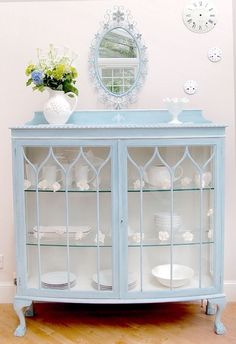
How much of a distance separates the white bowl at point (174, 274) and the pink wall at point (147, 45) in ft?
2.79

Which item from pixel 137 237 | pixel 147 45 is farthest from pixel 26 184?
pixel 147 45

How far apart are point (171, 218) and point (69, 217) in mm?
622

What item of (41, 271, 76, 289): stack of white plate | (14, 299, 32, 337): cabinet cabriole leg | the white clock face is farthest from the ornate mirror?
(14, 299, 32, 337): cabinet cabriole leg

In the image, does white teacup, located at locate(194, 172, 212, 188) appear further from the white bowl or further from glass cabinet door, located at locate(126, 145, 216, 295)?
the white bowl

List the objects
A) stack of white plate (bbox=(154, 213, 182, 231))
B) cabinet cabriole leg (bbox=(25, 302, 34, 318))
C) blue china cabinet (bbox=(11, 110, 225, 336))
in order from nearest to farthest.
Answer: blue china cabinet (bbox=(11, 110, 225, 336)) → stack of white plate (bbox=(154, 213, 182, 231)) → cabinet cabriole leg (bbox=(25, 302, 34, 318))

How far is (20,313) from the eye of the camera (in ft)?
8.25

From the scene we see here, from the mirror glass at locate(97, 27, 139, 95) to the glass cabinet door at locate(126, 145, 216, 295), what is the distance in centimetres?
61

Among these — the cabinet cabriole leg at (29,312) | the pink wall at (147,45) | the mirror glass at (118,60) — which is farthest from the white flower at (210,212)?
the cabinet cabriole leg at (29,312)

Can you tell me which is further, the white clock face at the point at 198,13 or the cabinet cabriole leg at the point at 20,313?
the white clock face at the point at 198,13

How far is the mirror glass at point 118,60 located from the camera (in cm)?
277

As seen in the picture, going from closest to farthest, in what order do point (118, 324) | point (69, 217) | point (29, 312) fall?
point (69, 217) → point (118, 324) → point (29, 312)

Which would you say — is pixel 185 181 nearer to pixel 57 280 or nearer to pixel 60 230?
pixel 60 230

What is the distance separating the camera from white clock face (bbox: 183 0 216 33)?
9.08 ft

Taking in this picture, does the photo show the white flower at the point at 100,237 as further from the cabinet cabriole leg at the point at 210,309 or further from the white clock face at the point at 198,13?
the white clock face at the point at 198,13
